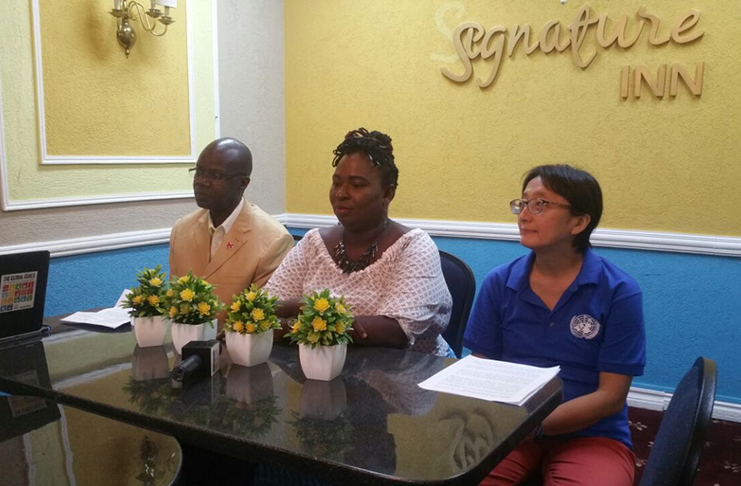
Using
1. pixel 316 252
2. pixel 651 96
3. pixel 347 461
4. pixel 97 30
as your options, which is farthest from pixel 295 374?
pixel 651 96

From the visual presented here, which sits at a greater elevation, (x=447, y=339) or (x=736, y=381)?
(x=447, y=339)

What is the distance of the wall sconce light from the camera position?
3275mm

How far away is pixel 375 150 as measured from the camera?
217cm

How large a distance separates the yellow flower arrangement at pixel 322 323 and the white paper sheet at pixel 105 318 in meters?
0.85

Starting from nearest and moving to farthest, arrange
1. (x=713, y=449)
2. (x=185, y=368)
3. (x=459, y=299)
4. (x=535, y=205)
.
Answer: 1. (x=185, y=368)
2. (x=535, y=205)
3. (x=459, y=299)
4. (x=713, y=449)

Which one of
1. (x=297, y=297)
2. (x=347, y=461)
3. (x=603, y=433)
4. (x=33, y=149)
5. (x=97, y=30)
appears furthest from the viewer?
(x=97, y=30)

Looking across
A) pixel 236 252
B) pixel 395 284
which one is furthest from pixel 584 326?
pixel 236 252

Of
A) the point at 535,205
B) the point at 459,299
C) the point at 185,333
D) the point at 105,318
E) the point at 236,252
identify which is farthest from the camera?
the point at 236,252

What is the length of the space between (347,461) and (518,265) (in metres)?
1.05

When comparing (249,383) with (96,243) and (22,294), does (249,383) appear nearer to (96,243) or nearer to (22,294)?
(22,294)

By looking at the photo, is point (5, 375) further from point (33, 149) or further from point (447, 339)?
point (33, 149)

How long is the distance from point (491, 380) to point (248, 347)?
606 millimetres

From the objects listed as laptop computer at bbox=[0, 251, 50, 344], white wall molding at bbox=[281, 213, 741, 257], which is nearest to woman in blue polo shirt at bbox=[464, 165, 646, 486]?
laptop computer at bbox=[0, 251, 50, 344]

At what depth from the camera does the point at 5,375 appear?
168 cm
